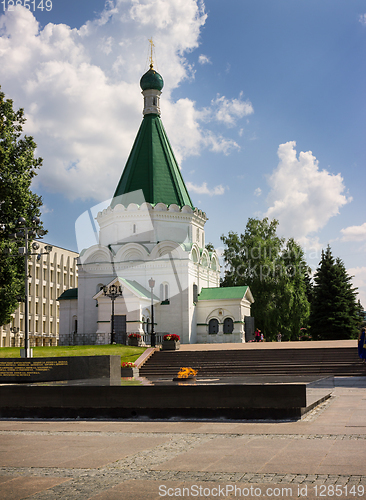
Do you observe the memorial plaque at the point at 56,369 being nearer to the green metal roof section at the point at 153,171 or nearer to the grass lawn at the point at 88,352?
the grass lawn at the point at 88,352

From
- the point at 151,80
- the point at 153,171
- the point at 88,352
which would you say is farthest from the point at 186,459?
the point at 151,80

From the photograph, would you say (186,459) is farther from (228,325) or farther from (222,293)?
(222,293)

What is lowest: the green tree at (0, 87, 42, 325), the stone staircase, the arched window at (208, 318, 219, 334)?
the stone staircase

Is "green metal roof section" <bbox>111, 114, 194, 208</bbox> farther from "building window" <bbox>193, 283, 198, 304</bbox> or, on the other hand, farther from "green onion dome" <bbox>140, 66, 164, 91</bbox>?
"building window" <bbox>193, 283, 198, 304</bbox>

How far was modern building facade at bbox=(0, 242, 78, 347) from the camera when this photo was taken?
6228cm

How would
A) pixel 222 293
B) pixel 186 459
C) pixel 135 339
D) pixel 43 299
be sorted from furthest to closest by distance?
1. pixel 43 299
2. pixel 222 293
3. pixel 135 339
4. pixel 186 459

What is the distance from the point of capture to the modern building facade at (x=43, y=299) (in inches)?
2452

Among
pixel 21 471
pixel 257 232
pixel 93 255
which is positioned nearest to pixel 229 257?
pixel 257 232

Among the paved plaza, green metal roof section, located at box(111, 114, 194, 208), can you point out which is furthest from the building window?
the paved plaza

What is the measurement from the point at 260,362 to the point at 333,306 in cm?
2148

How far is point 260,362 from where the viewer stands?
22.8 meters

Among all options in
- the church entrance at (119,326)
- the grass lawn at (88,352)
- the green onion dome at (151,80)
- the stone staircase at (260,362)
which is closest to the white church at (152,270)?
the church entrance at (119,326)

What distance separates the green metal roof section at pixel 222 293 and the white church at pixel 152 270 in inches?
3.2

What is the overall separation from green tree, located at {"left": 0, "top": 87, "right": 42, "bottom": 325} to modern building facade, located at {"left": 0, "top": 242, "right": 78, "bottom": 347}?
109ft
